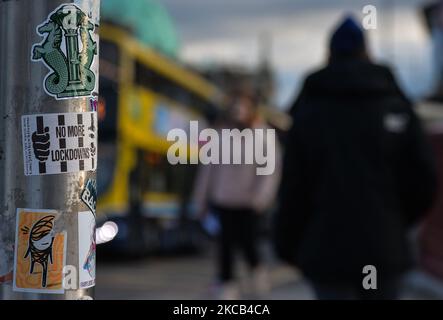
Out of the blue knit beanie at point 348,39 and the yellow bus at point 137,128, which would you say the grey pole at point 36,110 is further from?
the yellow bus at point 137,128

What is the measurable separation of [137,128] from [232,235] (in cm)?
663

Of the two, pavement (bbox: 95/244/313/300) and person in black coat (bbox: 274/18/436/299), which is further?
pavement (bbox: 95/244/313/300)

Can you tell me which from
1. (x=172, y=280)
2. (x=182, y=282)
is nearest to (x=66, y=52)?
(x=182, y=282)

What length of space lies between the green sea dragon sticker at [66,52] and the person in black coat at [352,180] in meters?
1.64

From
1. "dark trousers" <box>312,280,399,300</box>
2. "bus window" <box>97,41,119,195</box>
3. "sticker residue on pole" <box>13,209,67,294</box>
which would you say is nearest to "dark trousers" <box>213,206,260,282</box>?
"dark trousers" <box>312,280,399,300</box>

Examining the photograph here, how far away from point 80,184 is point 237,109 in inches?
225

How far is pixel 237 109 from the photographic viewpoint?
8039 mm

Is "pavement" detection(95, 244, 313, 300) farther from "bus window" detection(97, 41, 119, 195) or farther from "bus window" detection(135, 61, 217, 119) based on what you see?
"bus window" detection(135, 61, 217, 119)

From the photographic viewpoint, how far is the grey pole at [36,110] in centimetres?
232

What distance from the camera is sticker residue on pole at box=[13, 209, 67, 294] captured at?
2.32 m

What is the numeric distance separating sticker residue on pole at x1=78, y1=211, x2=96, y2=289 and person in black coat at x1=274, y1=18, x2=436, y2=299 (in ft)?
5.03
